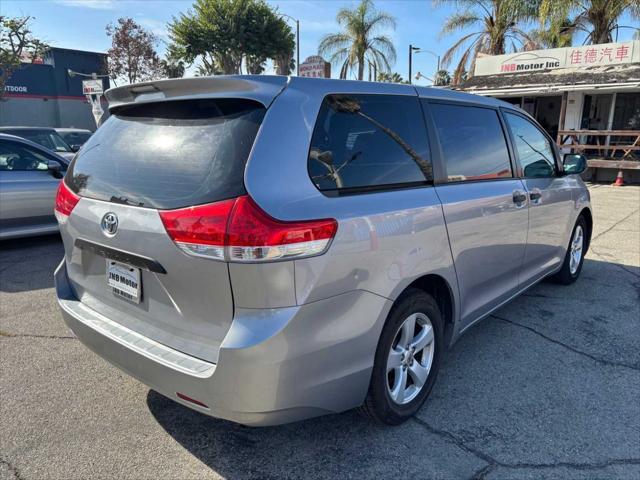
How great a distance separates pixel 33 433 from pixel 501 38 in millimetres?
23701

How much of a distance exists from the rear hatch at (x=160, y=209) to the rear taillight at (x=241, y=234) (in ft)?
0.17

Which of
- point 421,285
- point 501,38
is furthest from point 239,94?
point 501,38

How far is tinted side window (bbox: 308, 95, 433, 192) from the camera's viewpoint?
2.25 metres

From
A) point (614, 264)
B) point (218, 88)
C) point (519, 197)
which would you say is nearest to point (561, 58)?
point (614, 264)

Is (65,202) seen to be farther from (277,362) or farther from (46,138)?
(46,138)

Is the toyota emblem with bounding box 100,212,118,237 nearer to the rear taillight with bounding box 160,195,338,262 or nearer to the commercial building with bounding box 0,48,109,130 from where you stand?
the rear taillight with bounding box 160,195,338,262

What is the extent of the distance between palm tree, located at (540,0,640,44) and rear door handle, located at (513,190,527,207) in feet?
59.5

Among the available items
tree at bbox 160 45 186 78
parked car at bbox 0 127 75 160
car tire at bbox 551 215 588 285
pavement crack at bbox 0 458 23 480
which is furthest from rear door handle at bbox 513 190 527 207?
tree at bbox 160 45 186 78

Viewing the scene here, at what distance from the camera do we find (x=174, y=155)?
2.24 meters

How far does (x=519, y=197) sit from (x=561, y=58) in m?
17.8

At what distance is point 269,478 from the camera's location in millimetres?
2328

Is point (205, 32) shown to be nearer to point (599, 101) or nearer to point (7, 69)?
point (7, 69)

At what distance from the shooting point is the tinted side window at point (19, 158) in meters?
6.43

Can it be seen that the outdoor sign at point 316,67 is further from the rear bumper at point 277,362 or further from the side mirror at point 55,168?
the rear bumper at point 277,362
